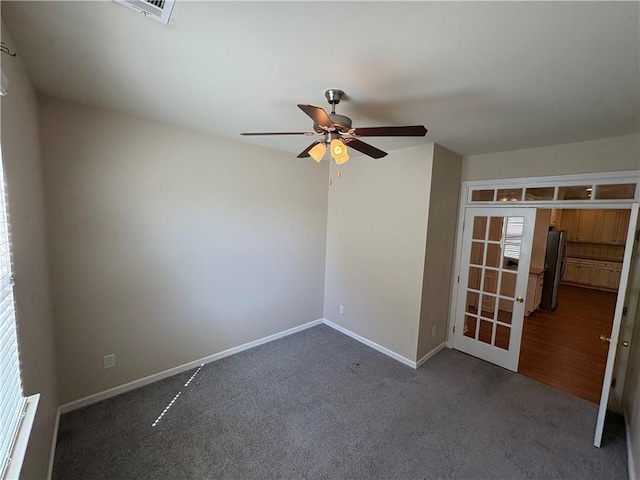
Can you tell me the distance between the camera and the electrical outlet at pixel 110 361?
2.39 metres

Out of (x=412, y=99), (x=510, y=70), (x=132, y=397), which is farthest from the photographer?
(x=132, y=397)

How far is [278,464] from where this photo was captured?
187cm

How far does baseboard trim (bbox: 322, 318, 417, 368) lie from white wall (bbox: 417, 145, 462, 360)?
159 millimetres

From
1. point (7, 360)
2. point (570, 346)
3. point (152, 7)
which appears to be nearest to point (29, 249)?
point (7, 360)

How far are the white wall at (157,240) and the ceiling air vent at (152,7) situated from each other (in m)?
1.52

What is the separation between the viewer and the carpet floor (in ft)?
6.07

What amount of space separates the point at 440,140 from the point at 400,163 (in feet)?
1.67

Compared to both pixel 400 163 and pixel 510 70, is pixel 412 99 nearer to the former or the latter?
pixel 510 70

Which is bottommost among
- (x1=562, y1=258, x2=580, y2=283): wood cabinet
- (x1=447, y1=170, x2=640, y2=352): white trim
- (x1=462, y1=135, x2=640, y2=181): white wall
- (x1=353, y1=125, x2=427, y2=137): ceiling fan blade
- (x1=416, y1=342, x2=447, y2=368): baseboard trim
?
(x1=416, y1=342, x2=447, y2=368): baseboard trim

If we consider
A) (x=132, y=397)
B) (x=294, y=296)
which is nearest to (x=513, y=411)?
(x=294, y=296)

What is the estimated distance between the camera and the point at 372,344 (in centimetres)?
357

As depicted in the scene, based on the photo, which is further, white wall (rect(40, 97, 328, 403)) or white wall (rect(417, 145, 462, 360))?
white wall (rect(417, 145, 462, 360))

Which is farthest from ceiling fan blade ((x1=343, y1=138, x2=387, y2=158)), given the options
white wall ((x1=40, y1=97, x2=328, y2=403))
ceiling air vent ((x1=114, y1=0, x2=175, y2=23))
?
white wall ((x1=40, y1=97, x2=328, y2=403))

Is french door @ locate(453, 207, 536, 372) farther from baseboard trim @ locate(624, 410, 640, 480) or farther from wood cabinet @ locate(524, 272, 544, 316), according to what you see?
wood cabinet @ locate(524, 272, 544, 316)
